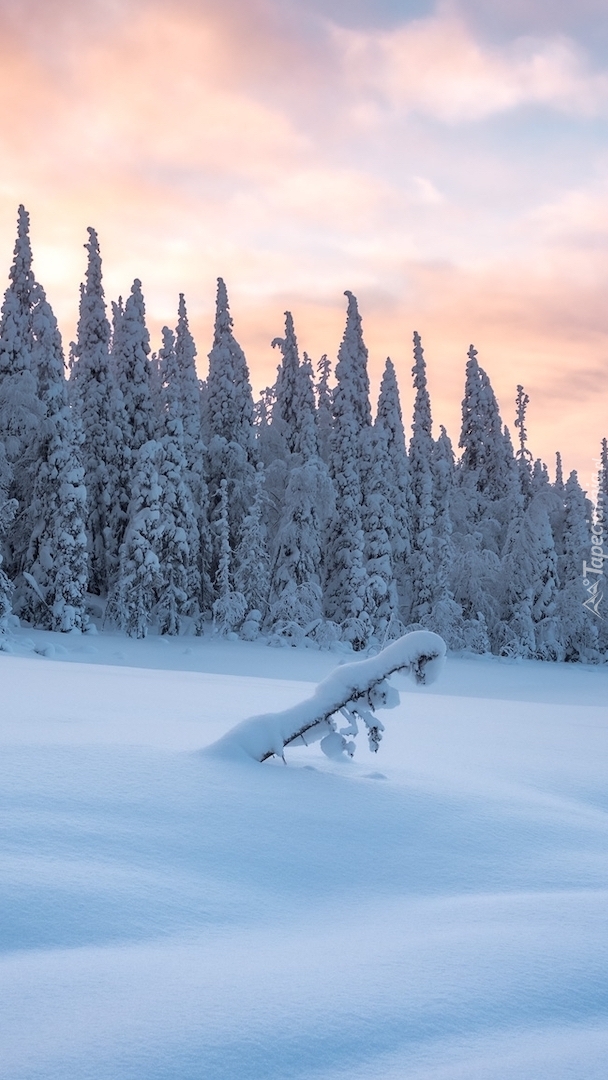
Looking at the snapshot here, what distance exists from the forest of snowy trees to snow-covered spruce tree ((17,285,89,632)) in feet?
0.22

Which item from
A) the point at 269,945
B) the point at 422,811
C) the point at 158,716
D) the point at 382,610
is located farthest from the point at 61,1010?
the point at 382,610

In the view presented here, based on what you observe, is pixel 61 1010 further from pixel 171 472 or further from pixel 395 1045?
pixel 171 472

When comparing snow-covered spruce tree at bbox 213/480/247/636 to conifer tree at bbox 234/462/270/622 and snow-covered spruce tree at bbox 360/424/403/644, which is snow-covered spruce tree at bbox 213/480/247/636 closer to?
conifer tree at bbox 234/462/270/622

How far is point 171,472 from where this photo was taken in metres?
32.9

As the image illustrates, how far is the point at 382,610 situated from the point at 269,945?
33.0 metres

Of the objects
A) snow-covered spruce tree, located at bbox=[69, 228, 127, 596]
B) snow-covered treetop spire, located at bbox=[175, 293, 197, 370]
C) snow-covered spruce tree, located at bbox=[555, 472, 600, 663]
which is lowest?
snow-covered spruce tree, located at bbox=[555, 472, 600, 663]

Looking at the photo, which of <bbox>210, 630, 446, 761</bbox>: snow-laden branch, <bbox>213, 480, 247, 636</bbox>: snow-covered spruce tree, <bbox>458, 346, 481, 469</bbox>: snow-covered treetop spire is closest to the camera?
<bbox>210, 630, 446, 761</bbox>: snow-laden branch

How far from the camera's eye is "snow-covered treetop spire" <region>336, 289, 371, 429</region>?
132 ft

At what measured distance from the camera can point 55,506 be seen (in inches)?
1172

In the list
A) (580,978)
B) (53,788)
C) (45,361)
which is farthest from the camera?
(45,361)

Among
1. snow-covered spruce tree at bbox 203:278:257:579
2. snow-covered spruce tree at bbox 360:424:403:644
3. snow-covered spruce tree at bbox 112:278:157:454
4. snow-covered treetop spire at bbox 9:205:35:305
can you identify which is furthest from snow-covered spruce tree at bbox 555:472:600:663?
snow-covered treetop spire at bbox 9:205:35:305

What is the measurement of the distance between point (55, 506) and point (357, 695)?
2569 centimetres

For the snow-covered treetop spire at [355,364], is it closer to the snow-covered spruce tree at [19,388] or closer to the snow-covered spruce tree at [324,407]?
the snow-covered spruce tree at [324,407]

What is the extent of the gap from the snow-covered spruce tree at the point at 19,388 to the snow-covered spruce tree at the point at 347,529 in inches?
498
